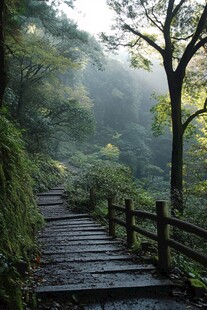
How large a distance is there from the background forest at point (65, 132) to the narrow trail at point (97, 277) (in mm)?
421

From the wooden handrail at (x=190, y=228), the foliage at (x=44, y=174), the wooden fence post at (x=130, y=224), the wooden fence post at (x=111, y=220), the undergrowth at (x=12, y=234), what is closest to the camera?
the undergrowth at (x=12, y=234)

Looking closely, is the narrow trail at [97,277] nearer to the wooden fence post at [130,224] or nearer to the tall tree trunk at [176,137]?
the wooden fence post at [130,224]

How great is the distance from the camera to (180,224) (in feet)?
14.3

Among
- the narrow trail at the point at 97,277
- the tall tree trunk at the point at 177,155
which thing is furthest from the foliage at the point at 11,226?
the tall tree trunk at the point at 177,155

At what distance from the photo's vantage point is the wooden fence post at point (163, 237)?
15.6 ft

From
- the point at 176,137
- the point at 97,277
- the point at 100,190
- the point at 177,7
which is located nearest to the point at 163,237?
the point at 97,277

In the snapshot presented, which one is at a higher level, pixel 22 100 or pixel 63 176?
pixel 22 100

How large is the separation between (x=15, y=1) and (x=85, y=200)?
737 cm

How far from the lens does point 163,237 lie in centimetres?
484

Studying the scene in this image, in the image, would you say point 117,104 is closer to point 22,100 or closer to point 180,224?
point 22,100

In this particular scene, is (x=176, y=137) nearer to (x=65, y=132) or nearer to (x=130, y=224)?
(x=130, y=224)

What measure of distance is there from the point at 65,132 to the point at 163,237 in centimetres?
1802

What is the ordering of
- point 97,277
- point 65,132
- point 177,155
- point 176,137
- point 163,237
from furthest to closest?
point 65,132, point 176,137, point 177,155, point 163,237, point 97,277

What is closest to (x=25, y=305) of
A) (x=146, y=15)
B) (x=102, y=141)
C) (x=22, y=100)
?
(x=146, y=15)
